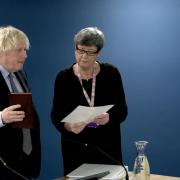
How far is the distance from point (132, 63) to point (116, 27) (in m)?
0.37

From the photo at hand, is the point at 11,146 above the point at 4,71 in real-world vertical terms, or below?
below

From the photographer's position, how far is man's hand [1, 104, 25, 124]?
2.06 meters

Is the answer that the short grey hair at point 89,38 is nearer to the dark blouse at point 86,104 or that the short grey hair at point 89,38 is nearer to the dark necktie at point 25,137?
the dark blouse at point 86,104

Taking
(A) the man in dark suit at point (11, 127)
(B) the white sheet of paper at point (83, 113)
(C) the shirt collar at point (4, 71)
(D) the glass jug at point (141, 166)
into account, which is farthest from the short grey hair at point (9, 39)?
(D) the glass jug at point (141, 166)

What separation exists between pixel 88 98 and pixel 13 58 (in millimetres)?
543

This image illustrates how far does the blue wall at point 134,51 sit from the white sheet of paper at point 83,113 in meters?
1.59

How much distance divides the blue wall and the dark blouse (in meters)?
1.16

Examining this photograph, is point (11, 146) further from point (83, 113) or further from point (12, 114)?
point (83, 113)

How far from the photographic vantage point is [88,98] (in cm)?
254

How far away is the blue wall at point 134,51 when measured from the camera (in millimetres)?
3639

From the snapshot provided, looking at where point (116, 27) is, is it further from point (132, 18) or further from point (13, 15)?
point (13, 15)

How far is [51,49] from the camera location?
160 inches

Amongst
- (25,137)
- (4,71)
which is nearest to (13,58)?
(4,71)

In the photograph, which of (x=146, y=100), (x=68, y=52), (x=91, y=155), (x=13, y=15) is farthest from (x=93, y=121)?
(x=13, y=15)
